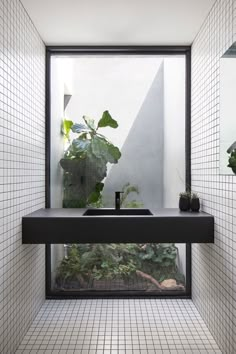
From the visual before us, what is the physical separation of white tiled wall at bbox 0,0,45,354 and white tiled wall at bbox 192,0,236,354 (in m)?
1.46

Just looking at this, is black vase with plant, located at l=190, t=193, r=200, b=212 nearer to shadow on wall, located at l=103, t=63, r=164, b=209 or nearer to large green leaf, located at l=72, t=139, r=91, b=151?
shadow on wall, located at l=103, t=63, r=164, b=209

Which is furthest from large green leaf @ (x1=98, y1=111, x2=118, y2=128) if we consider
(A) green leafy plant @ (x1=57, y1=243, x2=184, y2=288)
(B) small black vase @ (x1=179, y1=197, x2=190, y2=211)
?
(A) green leafy plant @ (x1=57, y1=243, x2=184, y2=288)

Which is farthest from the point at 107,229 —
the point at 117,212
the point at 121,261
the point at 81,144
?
the point at 81,144

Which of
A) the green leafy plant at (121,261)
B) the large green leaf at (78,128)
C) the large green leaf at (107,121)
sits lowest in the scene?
the green leafy plant at (121,261)

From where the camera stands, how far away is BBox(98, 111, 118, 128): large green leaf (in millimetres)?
3641

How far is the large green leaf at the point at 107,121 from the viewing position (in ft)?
11.9

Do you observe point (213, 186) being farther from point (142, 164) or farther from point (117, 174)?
point (117, 174)

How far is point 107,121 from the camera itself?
12.0 ft

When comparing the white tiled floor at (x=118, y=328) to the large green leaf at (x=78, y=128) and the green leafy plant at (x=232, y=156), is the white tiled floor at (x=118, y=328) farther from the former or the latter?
the large green leaf at (x=78, y=128)

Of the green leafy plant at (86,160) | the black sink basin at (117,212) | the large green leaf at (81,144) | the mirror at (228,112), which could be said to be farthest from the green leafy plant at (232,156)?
the large green leaf at (81,144)

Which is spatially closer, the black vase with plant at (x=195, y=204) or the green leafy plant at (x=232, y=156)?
the green leafy plant at (x=232, y=156)

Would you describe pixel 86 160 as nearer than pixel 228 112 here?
No

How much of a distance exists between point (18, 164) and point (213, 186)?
4.88 feet

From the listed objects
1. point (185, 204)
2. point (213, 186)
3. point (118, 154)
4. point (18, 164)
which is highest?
point (118, 154)
